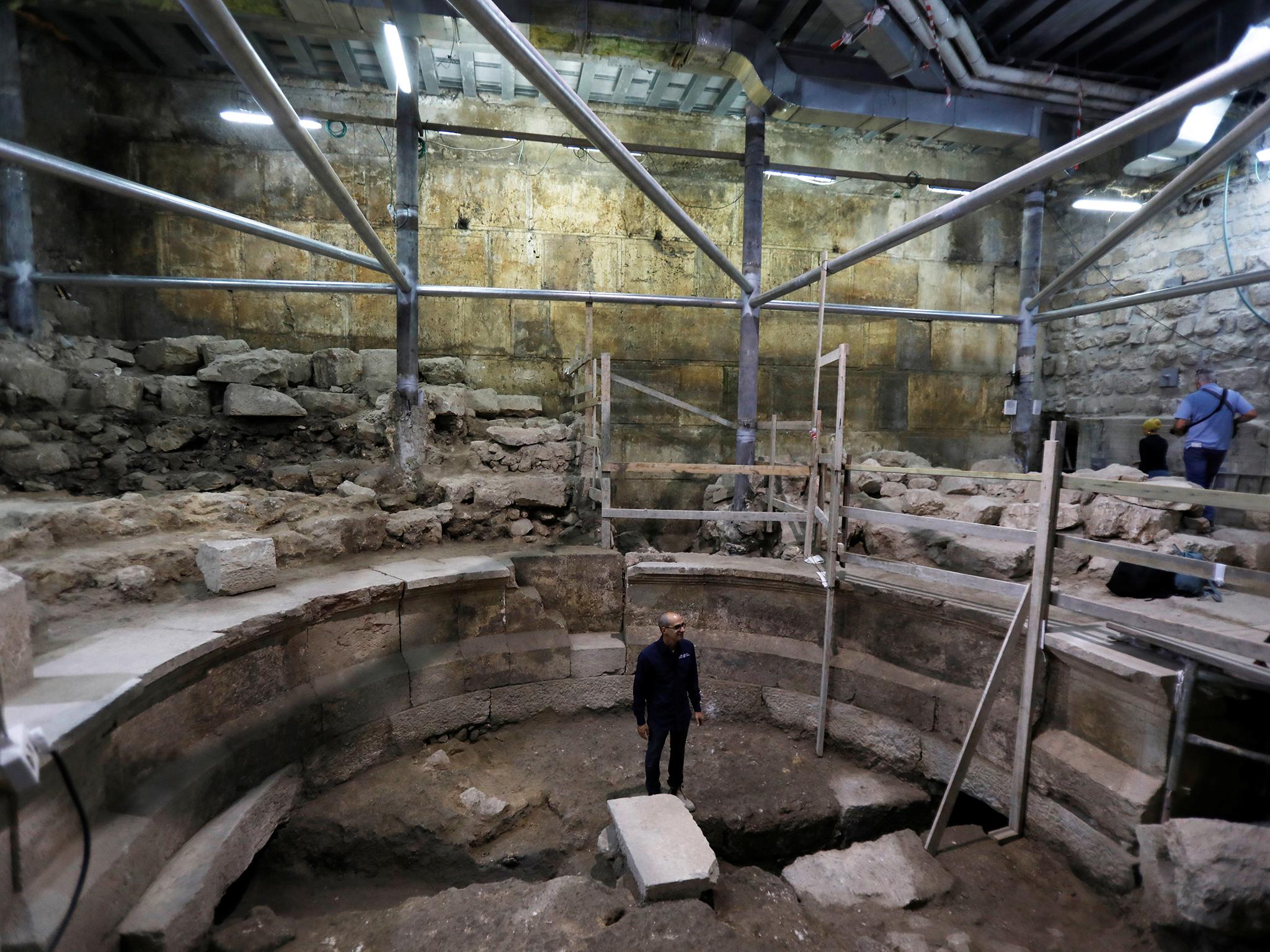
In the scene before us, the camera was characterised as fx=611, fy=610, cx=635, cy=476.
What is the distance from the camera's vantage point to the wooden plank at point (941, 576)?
3.62 m

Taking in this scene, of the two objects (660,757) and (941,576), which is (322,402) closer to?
(660,757)

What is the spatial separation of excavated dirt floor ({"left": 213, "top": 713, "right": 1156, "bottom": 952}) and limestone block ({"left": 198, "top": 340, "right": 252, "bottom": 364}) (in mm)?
4655

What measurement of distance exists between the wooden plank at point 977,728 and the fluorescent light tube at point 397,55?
667 centimetres

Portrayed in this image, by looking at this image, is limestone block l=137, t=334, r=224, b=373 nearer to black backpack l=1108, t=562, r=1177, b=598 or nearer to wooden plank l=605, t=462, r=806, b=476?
wooden plank l=605, t=462, r=806, b=476

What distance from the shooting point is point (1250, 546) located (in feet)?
15.0

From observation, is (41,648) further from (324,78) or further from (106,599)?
(324,78)

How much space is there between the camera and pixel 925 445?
28.9 ft

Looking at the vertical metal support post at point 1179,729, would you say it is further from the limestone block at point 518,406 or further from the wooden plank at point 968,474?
the limestone block at point 518,406

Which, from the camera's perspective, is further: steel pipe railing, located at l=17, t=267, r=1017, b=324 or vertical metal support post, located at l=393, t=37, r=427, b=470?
vertical metal support post, located at l=393, t=37, r=427, b=470

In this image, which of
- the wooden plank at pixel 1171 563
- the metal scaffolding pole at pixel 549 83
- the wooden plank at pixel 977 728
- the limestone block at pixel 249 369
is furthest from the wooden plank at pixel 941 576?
the limestone block at pixel 249 369

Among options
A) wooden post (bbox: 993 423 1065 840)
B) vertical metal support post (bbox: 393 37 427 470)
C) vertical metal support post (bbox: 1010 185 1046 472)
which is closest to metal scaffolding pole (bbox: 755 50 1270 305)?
wooden post (bbox: 993 423 1065 840)

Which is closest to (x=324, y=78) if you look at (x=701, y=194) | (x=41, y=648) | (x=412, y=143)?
(x=412, y=143)

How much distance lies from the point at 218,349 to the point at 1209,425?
31.4ft

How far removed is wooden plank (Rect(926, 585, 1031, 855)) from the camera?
341 cm
